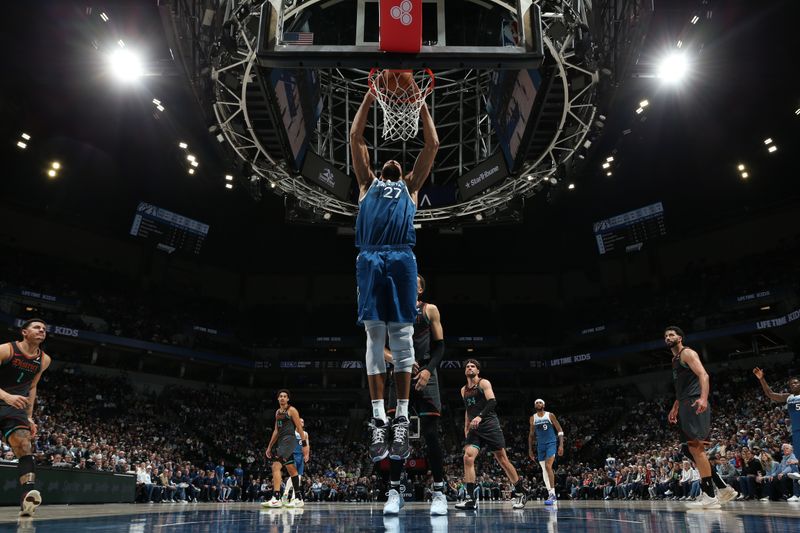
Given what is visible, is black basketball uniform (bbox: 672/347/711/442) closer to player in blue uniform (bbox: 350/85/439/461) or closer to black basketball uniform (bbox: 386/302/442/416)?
black basketball uniform (bbox: 386/302/442/416)

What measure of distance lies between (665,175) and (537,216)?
752 cm

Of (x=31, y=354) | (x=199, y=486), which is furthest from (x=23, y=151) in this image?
(x=31, y=354)

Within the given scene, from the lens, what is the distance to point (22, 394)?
6.08 metres

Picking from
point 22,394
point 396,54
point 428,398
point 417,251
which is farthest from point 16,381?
point 417,251

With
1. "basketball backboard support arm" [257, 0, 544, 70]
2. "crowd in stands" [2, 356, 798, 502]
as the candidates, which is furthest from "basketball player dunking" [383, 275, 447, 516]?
"crowd in stands" [2, 356, 798, 502]

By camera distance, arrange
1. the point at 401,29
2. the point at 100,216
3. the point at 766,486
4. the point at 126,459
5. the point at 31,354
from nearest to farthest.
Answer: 1. the point at 31,354
2. the point at 401,29
3. the point at 766,486
4. the point at 126,459
5. the point at 100,216

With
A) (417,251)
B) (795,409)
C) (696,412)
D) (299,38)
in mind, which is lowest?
(696,412)

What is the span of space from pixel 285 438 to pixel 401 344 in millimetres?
6902

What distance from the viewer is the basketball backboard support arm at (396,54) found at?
7.45 meters

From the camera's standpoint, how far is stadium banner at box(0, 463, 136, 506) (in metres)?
9.82

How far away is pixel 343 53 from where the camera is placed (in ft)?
25.4

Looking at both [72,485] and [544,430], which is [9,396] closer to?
[72,485]

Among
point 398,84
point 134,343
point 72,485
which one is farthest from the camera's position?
point 134,343

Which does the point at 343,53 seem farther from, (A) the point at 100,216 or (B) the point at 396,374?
(A) the point at 100,216
